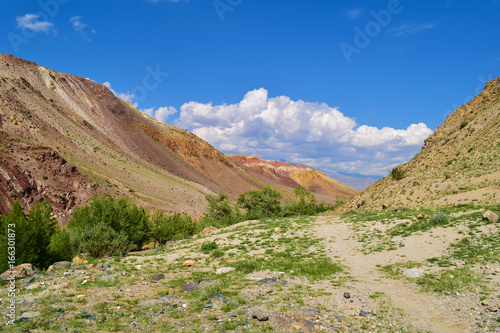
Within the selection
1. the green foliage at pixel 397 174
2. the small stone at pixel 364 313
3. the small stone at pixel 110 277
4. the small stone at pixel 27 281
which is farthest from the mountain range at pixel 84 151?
the small stone at pixel 364 313

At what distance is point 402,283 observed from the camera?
1087 cm

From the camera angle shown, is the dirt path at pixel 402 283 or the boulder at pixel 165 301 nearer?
the dirt path at pixel 402 283

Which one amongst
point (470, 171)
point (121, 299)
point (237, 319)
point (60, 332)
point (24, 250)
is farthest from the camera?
point (470, 171)

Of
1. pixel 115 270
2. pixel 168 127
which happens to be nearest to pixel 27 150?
pixel 115 270

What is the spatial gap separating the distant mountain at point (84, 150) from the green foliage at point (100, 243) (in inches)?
1072

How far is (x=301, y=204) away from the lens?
5706cm

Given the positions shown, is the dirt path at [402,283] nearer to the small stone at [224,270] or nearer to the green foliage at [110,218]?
the small stone at [224,270]

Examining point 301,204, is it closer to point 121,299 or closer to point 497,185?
point 497,185

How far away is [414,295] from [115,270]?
1361 cm

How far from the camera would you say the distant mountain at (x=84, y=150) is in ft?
149

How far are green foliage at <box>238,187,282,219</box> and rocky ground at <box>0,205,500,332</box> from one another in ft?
114

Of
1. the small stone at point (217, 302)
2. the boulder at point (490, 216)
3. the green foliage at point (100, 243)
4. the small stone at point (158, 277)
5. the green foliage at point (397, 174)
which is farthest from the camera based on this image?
the green foliage at point (397, 174)

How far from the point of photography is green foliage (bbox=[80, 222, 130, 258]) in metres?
19.1

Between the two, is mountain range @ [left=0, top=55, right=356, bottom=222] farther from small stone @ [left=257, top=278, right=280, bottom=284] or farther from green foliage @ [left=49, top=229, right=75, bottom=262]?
small stone @ [left=257, top=278, right=280, bottom=284]
